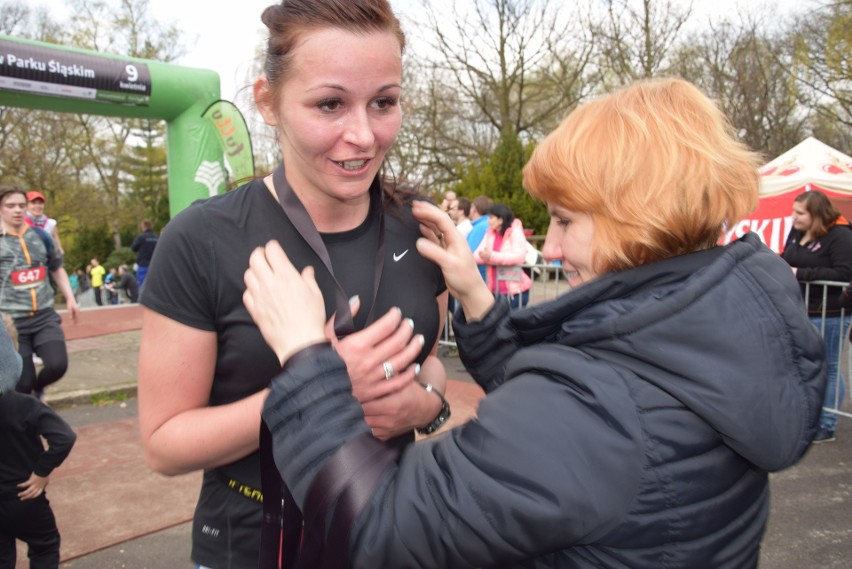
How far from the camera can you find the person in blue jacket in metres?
0.93

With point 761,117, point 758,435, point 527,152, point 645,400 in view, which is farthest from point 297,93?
point 761,117

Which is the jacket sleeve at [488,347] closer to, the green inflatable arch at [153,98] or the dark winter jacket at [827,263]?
the dark winter jacket at [827,263]

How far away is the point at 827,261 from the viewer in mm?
5445

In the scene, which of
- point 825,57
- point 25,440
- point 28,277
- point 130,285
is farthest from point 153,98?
point 825,57

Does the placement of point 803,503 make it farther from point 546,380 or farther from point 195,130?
point 195,130

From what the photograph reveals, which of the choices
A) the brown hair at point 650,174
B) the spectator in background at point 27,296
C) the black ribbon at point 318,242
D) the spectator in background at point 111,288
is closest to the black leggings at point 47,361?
the spectator in background at point 27,296

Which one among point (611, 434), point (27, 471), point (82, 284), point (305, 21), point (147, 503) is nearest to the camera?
point (611, 434)

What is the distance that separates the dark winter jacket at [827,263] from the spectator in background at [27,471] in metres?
5.52

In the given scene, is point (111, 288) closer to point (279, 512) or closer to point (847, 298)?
point (847, 298)

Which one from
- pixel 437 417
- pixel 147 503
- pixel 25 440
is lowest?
pixel 147 503

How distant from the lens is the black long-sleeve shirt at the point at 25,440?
2.77 metres

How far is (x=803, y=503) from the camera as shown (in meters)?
4.04

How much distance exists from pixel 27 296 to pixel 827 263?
261 inches

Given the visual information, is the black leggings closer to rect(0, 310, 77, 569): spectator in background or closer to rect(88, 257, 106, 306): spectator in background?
rect(0, 310, 77, 569): spectator in background
